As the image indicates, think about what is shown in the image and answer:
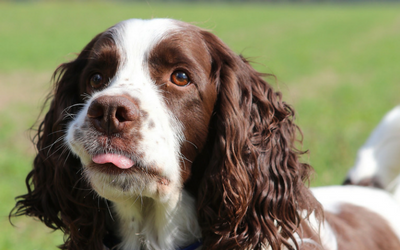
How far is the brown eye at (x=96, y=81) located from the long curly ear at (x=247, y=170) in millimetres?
717

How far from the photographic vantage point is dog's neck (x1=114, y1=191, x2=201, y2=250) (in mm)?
2945

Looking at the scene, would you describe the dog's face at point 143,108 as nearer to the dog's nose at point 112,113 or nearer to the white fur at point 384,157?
the dog's nose at point 112,113

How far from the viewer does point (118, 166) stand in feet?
8.11

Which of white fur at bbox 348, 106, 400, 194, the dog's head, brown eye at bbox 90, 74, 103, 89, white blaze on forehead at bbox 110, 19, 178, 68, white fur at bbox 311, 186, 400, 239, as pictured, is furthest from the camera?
white fur at bbox 348, 106, 400, 194

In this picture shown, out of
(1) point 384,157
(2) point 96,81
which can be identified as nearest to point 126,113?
(2) point 96,81

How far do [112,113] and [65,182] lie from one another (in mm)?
1011

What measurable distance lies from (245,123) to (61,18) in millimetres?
37569

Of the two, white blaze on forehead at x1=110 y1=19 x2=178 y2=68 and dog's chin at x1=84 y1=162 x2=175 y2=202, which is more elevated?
white blaze on forehead at x1=110 y1=19 x2=178 y2=68

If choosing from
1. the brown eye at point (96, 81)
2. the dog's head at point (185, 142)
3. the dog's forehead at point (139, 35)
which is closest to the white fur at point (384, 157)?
the dog's head at point (185, 142)

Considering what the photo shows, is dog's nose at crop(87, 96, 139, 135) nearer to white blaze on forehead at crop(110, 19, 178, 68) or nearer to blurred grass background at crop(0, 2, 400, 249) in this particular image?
white blaze on forehead at crop(110, 19, 178, 68)

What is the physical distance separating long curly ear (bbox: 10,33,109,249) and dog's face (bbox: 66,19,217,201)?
204 millimetres

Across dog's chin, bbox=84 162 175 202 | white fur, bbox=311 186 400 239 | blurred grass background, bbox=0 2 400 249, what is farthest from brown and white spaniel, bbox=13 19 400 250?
white fur, bbox=311 186 400 239

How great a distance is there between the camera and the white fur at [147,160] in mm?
2539

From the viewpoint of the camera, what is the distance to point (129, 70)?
2773 mm
